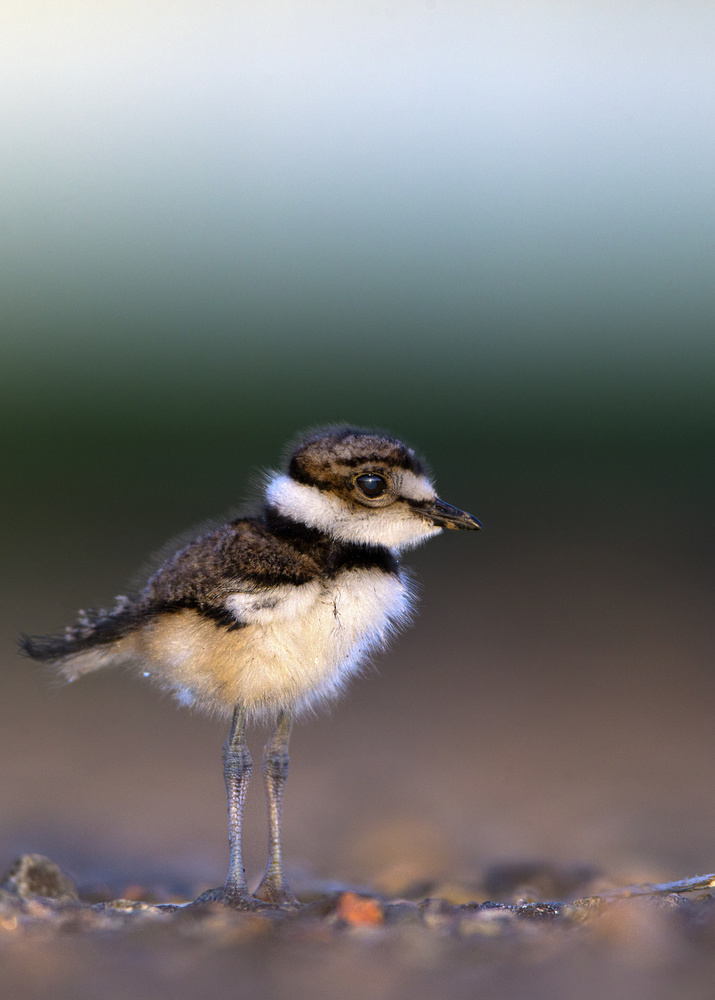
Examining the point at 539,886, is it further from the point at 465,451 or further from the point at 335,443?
the point at 465,451

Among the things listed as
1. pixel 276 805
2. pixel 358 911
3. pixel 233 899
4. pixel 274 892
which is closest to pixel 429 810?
pixel 276 805

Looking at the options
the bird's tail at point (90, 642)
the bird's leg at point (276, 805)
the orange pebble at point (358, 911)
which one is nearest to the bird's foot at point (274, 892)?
the bird's leg at point (276, 805)

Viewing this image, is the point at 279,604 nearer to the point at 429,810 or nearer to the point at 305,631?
the point at 305,631

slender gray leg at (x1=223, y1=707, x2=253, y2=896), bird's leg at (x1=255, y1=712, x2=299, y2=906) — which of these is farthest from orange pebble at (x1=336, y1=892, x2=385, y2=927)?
slender gray leg at (x1=223, y1=707, x2=253, y2=896)

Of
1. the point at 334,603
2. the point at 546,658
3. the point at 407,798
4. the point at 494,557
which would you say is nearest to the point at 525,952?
the point at 334,603

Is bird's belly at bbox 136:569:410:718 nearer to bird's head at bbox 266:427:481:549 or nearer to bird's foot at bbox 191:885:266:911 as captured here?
bird's head at bbox 266:427:481:549

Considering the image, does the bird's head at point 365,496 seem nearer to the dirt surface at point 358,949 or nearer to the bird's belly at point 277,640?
the bird's belly at point 277,640
